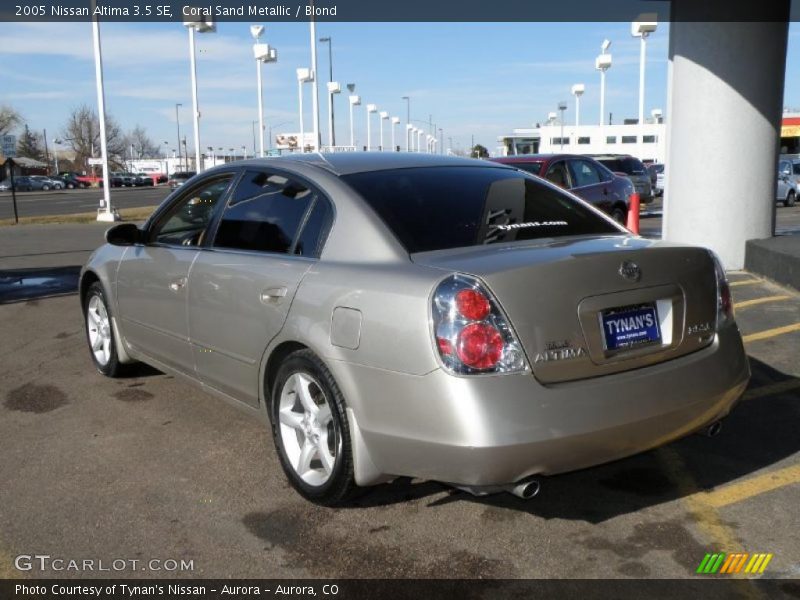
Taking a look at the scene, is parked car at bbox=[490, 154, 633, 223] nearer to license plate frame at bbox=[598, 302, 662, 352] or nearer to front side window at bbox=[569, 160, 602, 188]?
front side window at bbox=[569, 160, 602, 188]

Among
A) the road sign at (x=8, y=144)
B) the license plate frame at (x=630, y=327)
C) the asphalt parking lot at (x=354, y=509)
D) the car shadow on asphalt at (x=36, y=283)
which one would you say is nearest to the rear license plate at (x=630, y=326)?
the license plate frame at (x=630, y=327)

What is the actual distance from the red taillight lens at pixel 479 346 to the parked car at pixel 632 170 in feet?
71.0

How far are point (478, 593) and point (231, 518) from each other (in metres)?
1.24

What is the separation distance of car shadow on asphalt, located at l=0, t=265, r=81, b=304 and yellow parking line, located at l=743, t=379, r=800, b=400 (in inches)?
313

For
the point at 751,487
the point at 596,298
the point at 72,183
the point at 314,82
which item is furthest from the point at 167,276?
the point at 72,183

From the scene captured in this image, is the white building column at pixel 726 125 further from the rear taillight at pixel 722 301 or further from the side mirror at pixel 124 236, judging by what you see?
the side mirror at pixel 124 236

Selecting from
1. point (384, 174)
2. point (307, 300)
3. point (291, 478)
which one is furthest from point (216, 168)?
point (291, 478)

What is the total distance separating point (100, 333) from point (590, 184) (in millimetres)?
9773

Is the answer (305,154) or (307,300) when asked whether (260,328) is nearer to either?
(307,300)

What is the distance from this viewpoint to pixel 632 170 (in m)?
24.5

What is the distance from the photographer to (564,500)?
3.77 meters

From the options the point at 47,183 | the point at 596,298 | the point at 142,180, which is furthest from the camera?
the point at 142,180

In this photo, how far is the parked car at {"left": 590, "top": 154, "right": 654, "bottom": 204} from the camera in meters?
23.7

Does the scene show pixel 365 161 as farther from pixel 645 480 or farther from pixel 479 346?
pixel 645 480
